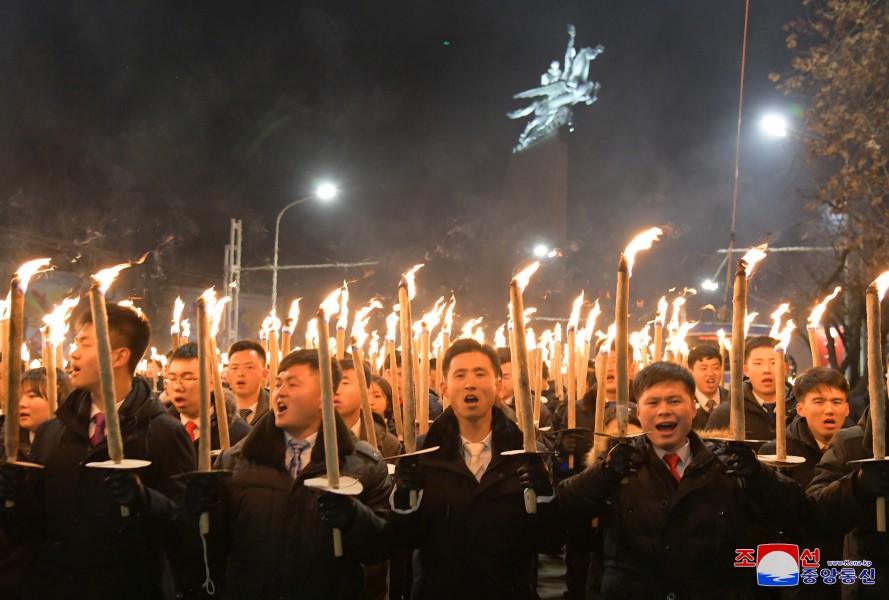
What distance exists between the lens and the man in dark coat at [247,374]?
6270 millimetres

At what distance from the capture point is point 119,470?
317 centimetres

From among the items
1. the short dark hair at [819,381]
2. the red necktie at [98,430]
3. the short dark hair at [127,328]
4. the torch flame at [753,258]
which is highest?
the torch flame at [753,258]

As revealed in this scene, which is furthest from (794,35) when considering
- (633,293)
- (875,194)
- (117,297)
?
(633,293)

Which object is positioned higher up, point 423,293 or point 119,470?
point 423,293

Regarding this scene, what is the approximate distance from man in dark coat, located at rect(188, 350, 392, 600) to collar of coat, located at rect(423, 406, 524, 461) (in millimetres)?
310

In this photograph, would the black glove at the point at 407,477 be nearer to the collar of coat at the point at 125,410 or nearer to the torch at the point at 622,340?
the torch at the point at 622,340

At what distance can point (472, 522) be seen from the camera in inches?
146

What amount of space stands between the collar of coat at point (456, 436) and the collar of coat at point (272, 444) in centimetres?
43

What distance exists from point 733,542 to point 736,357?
99 cm

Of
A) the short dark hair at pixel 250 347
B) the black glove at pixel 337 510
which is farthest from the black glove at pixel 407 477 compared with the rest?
the short dark hair at pixel 250 347

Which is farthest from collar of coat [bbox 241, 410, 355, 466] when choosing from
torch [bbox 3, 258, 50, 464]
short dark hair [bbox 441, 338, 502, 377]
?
torch [bbox 3, 258, 50, 464]

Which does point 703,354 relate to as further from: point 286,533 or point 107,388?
point 107,388

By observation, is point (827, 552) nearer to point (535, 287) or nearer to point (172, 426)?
point (172, 426)

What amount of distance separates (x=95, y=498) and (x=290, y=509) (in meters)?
0.91
